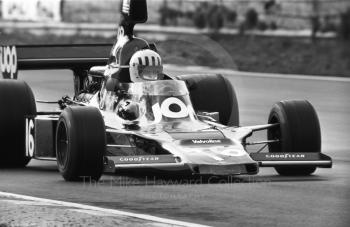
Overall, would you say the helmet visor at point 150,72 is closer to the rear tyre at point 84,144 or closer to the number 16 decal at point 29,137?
the number 16 decal at point 29,137

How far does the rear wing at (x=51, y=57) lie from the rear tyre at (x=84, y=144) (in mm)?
4029

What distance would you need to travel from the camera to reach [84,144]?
11883 mm

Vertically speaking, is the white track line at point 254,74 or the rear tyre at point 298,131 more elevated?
the rear tyre at point 298,131

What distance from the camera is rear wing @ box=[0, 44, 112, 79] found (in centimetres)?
A: 1619

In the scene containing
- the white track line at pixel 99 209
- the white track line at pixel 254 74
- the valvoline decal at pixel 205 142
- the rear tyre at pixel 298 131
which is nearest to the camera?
the white track line at pixel 99 209

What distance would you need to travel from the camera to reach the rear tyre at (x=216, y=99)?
14922mm

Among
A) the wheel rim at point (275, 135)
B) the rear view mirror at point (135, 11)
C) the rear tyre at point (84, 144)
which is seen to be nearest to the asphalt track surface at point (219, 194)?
the rear tyre at point (84, 144)

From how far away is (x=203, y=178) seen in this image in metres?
12.4

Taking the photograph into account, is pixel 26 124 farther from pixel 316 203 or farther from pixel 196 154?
pixel 316 203

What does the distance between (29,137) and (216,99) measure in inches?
99.8

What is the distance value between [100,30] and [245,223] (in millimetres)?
25729

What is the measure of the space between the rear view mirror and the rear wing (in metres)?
1.83

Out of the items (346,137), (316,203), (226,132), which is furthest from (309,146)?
(346,137)

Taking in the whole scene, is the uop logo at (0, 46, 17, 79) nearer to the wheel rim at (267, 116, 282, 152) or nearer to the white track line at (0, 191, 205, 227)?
the wheel rim at (267, 116, 282, 152)
